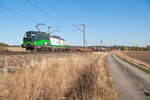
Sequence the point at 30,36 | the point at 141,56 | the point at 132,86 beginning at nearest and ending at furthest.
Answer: the point at 132,86 → the point at 30,36 → the point at 141,56

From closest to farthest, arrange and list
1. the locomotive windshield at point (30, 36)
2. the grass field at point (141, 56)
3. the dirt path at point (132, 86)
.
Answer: the dirt path at point (132, 86) < the locomotive windshield at point (30, 36) < the grass field at point (141, 56)

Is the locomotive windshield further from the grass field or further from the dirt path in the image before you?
the grass field

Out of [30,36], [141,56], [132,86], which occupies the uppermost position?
[30,36]

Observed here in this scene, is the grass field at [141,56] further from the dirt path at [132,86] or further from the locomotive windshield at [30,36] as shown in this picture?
the locomotive windshield at [30,36]

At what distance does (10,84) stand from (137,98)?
6304mm

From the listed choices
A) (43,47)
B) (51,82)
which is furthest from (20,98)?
(43,47)

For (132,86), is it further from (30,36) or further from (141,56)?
(141,56)

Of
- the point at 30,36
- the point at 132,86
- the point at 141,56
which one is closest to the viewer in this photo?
the point at 132,86

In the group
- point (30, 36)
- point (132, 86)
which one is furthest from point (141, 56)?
point (132, 86)

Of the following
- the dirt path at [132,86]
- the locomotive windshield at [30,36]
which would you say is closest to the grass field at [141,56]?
the dirt path at [132,86]

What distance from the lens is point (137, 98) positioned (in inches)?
311

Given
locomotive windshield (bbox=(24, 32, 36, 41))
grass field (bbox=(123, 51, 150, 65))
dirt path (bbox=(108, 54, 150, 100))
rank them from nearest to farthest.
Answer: dirt path (bbox=(108, 54, 150, 100))
locomotive windshield (bbox=(24, 32, 36, 41))
grass field (bbox=(123, 51, 150, 65))

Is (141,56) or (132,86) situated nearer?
(132,86)

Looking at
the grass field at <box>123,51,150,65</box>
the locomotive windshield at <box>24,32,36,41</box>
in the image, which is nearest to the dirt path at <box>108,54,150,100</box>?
the locomotive windshield at <box>24,32,36,41</box>
